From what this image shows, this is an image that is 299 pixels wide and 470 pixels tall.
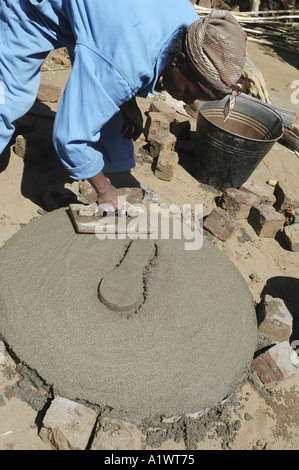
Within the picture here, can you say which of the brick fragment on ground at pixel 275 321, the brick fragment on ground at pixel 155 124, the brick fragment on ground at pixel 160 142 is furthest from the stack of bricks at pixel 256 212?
the brick fragment on ground at pixel 155 124

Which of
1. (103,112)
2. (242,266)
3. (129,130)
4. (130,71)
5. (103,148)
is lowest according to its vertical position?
(242,266)

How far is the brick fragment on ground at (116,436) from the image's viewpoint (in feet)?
5.71

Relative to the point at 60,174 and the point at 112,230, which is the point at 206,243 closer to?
the point at 112,230

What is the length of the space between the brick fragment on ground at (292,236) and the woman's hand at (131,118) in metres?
1.34

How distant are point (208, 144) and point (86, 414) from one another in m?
2.28

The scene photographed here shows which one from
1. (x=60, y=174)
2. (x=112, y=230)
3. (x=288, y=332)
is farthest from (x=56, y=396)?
(x=60, y=174)

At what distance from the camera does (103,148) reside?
2.74 m

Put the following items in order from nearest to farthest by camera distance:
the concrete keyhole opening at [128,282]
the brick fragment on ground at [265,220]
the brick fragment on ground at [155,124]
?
the concrete keyhole opening at [128,282], the brick fragment on ground at [265,220], the brick fragment on ground at [155,124]

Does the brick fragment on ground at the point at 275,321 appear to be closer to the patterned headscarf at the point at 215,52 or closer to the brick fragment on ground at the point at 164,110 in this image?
the patterned headscarf at the point at 215,52

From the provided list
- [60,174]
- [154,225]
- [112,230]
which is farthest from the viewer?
[60,174]

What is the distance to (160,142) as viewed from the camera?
3.45 m

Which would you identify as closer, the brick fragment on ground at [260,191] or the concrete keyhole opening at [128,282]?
the concrete keyhole opening at [128,282]

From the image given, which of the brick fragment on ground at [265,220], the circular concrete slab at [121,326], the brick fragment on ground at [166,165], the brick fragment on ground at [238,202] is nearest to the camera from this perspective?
the circular concrete slab at [121,326]

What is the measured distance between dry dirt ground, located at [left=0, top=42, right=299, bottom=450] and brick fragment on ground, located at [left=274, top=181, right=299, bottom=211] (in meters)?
0.27
